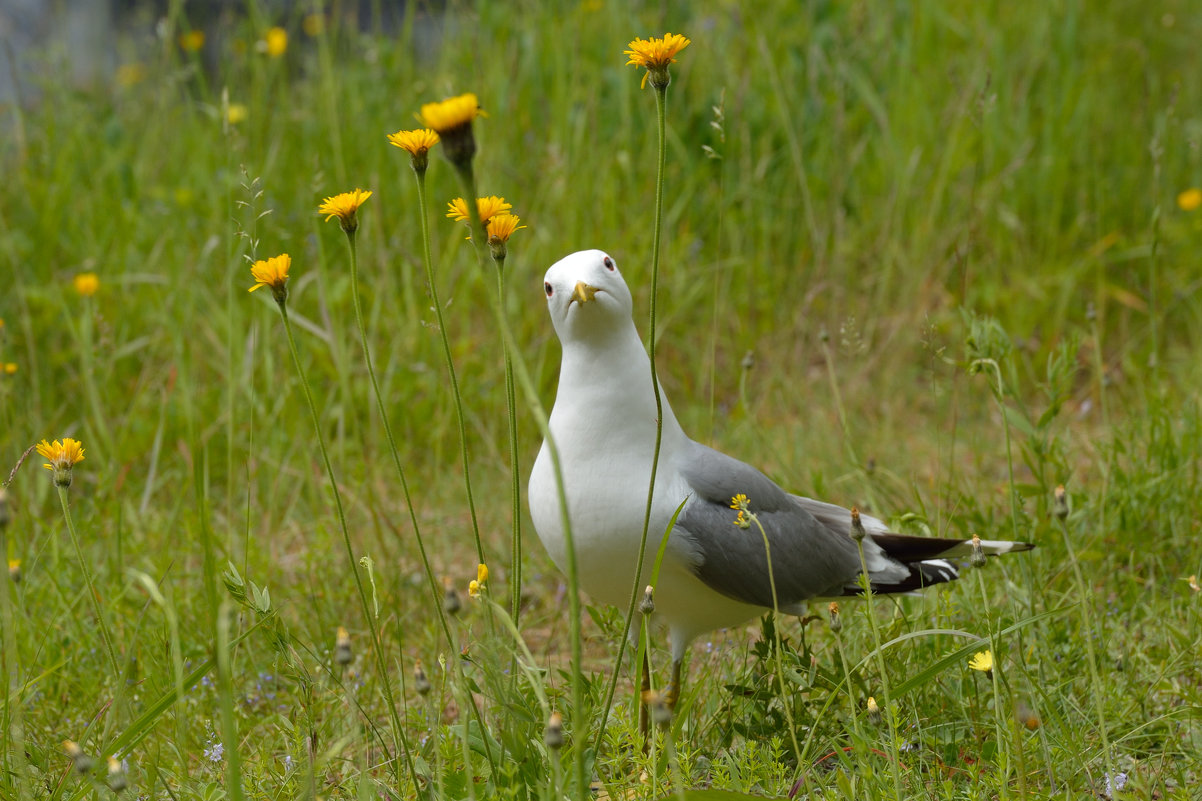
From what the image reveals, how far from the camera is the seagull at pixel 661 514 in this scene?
1.98m

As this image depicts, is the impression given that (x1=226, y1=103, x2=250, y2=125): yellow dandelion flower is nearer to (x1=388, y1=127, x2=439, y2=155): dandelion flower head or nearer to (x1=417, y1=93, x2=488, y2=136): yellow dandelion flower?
(x1=388, y1=127, x2=439, y2=155): dandelion flower head

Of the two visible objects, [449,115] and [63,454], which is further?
[63,454]

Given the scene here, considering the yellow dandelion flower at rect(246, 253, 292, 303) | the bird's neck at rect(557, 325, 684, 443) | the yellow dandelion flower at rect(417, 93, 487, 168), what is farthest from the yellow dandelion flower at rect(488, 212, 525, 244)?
the bird's neck at rect(557, 325, 684, 443)

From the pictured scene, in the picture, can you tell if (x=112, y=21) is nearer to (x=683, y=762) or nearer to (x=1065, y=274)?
(x=1065, y=274)

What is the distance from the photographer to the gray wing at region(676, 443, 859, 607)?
202 cm

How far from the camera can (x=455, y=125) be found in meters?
1.20

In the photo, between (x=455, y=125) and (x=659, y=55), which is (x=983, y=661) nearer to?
(x=659, y=55)

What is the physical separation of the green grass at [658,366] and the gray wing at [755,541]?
0.15 metres

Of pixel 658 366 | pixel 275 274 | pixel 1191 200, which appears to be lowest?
pixel 658 366

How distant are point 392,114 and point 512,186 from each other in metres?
0.74

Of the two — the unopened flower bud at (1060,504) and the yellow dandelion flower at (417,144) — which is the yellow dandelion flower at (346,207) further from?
the unopened flower bud at (1060,504)

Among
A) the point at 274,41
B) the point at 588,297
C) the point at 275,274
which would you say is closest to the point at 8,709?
the point at 275,274

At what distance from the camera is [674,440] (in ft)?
7.13

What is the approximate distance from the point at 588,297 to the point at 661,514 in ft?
1.32
